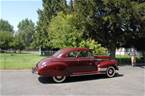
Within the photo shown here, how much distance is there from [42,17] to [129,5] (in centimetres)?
4041

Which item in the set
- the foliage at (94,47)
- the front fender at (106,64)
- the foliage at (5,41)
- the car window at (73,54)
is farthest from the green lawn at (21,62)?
the foliage at (5,41)

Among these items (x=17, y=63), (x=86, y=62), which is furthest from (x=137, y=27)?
(x=86, y=62)

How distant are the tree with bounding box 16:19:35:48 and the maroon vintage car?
324 feet

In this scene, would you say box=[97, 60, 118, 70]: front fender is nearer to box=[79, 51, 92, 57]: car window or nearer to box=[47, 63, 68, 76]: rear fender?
box=[79, 51, 92, 57]: car window

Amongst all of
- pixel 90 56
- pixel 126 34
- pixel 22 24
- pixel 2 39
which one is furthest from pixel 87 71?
pixel 22 24

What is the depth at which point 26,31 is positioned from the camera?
13038cm

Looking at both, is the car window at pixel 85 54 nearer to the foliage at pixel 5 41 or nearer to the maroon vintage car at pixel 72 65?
the maroon vintage car at pixel 72 65

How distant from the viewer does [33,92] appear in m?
13.1

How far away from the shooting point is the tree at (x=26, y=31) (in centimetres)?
12339

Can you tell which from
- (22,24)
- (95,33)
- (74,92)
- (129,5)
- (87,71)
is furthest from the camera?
(22,24)

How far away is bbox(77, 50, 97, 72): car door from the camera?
16844 millimetres

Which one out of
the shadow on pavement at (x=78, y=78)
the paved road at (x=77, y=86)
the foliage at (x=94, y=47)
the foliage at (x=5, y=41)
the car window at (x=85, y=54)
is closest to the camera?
the paved road at (x=77, y=86)

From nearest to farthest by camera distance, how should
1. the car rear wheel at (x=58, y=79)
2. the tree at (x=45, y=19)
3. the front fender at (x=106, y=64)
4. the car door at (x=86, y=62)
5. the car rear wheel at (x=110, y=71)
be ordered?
the car rear wheel at (x=58, y=79) < the car door at (x=86, y=62) < the front fender at (x=106, y=64) < the car rear wheel at (x=110, y=71) < the tree at (x=45, y=19)

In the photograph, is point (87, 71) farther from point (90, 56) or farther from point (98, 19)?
point (98, 19)
